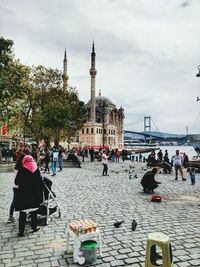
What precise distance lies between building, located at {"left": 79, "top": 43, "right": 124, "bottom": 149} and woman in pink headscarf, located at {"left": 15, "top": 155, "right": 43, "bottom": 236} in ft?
253

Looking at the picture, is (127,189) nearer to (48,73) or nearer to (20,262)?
(20,262)

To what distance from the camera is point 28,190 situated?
19.2ft

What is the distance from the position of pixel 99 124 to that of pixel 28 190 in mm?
97838

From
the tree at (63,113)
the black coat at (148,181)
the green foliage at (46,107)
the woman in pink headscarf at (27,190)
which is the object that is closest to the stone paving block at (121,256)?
the woman in pink headscarf at (27,190)

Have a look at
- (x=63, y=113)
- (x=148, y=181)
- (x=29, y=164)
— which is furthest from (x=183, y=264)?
(x=63, y=113)

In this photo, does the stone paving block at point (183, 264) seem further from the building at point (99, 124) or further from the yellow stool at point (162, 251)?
the building at point (99, 124)

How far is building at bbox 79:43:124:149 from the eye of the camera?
3429 inches

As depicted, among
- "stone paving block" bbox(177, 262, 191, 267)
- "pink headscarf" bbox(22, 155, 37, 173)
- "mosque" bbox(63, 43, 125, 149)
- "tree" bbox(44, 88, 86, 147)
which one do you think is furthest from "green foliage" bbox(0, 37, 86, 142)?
"mosque" bbox(63, 43, 125, 149)

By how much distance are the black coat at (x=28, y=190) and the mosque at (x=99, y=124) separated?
7722 centimetres

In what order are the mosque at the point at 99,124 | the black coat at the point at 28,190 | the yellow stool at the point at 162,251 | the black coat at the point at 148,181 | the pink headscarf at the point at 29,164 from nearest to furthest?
the yellow stool at the point at 162,251
the black coat at the point at 28,190
the pink headscarf at the point at 29,164
the black coat at the point at 148,181
the mosque at the point at 99,124

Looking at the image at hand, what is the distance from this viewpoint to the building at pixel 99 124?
87100mm

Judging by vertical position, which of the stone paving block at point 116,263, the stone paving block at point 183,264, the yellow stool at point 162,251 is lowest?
the stone paving block at point 116,263

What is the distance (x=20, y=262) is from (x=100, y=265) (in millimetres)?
1330

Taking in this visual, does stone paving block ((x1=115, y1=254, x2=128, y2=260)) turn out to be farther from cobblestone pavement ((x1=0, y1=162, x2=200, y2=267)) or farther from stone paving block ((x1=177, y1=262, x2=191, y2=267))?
stone paving block ((x1=177, y1=262, x2=191, y2=267))
